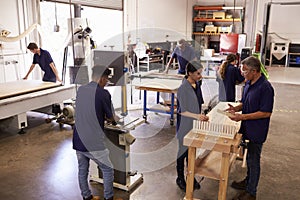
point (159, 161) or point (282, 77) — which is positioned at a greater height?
point (282, 77)

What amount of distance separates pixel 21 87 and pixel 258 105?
3.87 m

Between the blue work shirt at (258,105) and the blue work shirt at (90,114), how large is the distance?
3.96ft

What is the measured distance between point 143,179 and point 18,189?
1.32 m

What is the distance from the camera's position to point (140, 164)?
3520mm

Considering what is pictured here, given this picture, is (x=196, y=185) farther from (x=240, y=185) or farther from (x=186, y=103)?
(x=186, y=103)

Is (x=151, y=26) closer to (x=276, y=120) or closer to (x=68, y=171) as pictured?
(x=276, y=120)

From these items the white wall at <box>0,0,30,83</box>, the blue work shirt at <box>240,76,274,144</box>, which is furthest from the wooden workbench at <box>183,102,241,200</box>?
the white wall at <box>0,0,30,83</box>

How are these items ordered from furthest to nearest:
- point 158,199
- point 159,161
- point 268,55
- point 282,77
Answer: point 268,55
point 282,77
point 159,161
point 158,199

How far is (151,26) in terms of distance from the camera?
32.5ft

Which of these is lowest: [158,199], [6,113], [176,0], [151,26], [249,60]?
[158,199]

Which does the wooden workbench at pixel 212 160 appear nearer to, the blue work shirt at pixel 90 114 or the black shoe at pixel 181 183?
the black shoe at pixel 181 183

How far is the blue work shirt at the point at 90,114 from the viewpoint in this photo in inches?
86.7

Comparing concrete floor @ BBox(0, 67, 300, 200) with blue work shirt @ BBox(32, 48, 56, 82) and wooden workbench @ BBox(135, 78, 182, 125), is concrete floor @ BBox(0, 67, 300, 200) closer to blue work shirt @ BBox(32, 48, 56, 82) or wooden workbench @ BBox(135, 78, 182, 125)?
wooden workbench @ BBox(135, 78, 182, 125)

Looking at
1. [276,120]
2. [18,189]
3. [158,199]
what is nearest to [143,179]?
[158,199]
